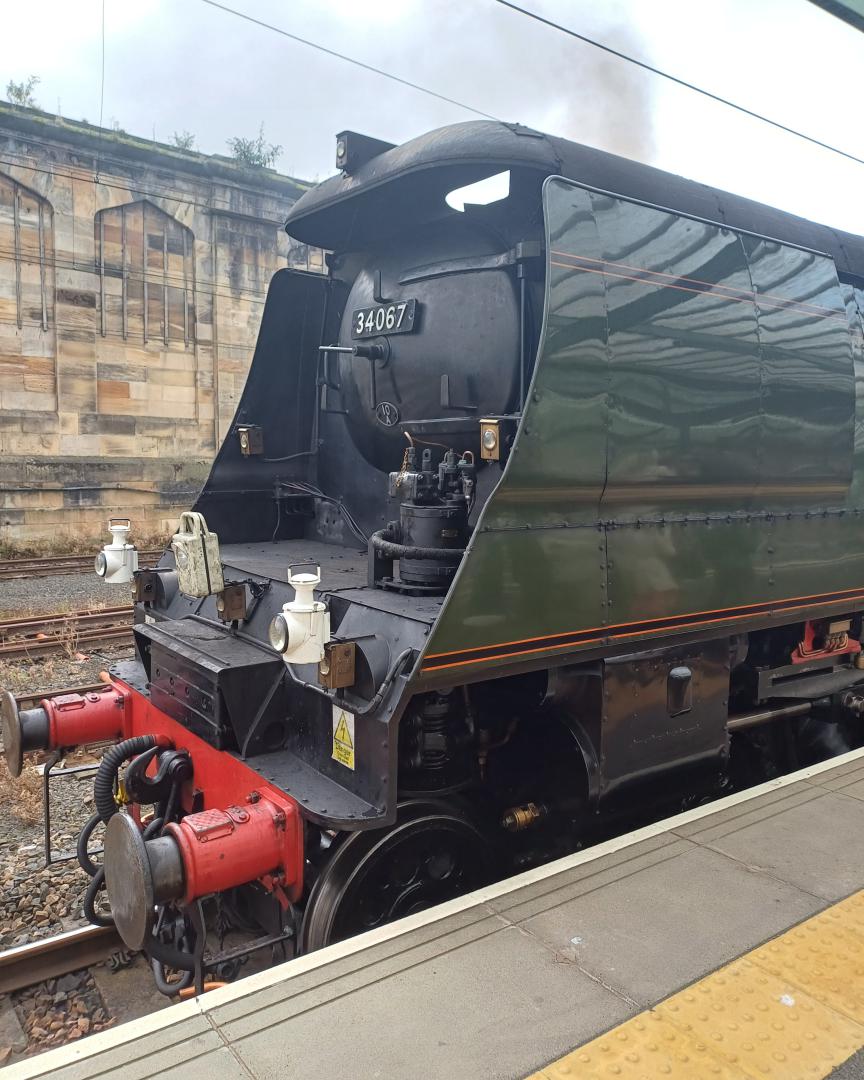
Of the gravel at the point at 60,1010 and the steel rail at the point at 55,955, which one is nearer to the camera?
the gravel at the point at 60,1010

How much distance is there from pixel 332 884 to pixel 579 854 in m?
0.90

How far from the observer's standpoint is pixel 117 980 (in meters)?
3.41

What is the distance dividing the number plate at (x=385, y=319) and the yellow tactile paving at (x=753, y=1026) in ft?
9.78

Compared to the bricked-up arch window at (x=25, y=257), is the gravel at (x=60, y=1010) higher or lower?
lower

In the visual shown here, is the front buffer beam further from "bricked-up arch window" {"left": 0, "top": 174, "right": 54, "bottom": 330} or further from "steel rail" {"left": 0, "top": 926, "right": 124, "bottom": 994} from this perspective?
"bricked-up arch window" {"left": 0, "top": 174, "right": 54, "bottom": 330}

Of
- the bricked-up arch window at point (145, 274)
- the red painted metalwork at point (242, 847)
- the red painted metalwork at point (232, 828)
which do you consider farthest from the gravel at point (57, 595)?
→ the red painted metalwork at point (242, 847)

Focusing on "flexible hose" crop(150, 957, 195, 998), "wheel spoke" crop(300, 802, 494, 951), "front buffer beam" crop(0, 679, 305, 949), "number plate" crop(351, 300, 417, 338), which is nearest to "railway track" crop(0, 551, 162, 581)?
"number plate" crop(351, 300, 417, 338)

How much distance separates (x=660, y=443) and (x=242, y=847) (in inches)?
86.1

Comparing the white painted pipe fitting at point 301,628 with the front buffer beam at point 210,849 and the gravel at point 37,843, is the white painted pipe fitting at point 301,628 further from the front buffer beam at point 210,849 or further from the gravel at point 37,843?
the gravel at point 37,843

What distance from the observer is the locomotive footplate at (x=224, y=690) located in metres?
3.11

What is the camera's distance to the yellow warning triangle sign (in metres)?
2.86

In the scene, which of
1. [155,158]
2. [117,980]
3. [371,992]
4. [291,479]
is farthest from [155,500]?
[371,992]

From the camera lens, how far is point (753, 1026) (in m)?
2.14

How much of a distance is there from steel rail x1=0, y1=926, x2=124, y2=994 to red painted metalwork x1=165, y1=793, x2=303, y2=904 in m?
1.18
